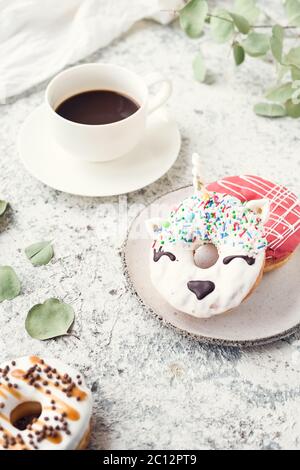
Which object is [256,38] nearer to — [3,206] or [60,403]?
[3,206]

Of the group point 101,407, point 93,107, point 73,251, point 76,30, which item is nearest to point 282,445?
point 101,407

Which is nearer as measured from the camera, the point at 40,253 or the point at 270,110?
the point at 40,253

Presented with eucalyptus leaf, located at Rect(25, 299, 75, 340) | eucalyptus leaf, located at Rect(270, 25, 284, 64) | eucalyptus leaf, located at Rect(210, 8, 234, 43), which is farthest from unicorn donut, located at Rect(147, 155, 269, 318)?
eucalyptus leaf, located at Rect(210, 8, 234, 43)

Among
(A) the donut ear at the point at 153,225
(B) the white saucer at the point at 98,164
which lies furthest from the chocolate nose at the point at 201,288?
(B) the white saucer at the point at 98,164

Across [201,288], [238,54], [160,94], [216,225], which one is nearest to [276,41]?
[238,54]

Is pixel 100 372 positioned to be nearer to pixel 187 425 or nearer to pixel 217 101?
pixel 187 425

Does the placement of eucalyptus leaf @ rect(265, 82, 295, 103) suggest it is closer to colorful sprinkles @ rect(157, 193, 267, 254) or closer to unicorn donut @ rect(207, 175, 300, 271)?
unicorn donut @ rect(207, 175, 300, 271)

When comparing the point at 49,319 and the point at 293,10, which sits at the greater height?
the point at 293,10
